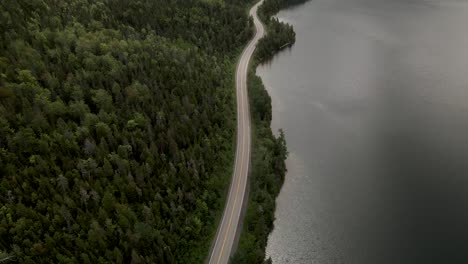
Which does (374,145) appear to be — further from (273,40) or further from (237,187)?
(273,40)

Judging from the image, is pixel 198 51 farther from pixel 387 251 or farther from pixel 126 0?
pixel 387 251

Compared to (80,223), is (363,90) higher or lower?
higher

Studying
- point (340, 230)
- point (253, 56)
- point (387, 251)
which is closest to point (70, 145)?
point (340, 230)

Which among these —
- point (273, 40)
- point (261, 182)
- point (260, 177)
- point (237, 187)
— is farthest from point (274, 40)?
point (237, 187)

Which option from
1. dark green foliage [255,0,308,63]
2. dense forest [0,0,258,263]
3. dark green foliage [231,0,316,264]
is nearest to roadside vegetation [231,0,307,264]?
dark green foliage [231,0,316,264]

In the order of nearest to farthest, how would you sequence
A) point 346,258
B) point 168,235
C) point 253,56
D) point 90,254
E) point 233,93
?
1. point 90,254
2. point 168,235
3. point 346,258
4. point 233,93
5. point 253,56

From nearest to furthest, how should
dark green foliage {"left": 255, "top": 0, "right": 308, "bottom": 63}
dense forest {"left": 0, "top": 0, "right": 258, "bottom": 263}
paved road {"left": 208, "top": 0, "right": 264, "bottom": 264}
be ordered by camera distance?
1. dense forest {"left": 0, "top": 0, "right": 258, "bottom": 263}
2. paved road {"left": 208, "top": 0, "right": 264, "bottom": 264}
3. dark green foliage {"left": 255, "top": 0, "right": 308, "bottom": 63}

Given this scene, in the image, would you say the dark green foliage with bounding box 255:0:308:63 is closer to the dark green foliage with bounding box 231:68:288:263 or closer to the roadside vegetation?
the roadside vegetation
